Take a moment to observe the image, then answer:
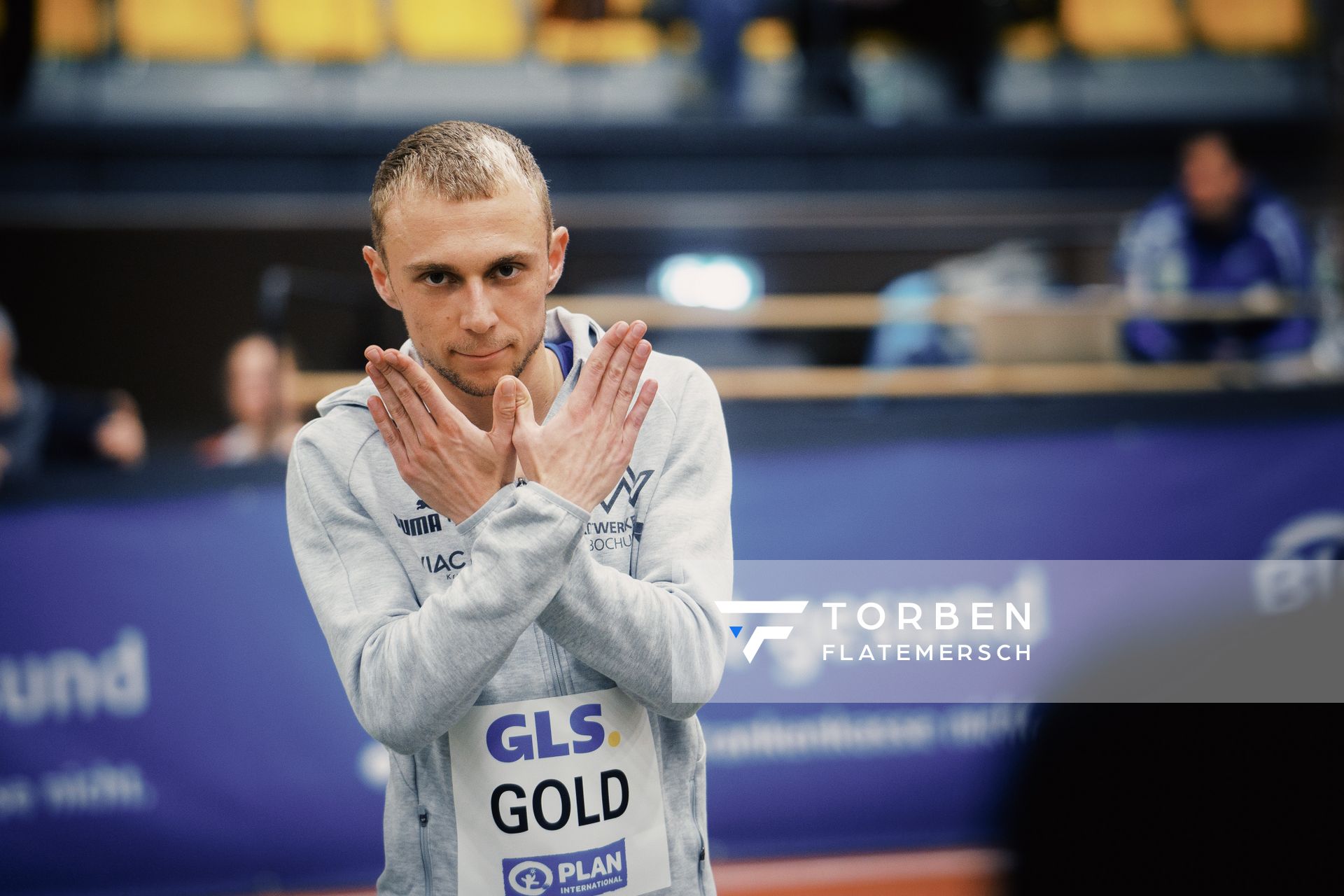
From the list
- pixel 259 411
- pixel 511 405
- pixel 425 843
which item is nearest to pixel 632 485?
pixel 511 405

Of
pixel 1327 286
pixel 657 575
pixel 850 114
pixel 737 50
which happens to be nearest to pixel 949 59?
pixel 850 114

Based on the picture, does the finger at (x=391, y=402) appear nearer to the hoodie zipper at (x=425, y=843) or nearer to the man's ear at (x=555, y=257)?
the man's ear at (x=555, y=257)

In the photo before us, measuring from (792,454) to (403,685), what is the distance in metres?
2.97

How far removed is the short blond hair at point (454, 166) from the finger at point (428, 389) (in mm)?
198

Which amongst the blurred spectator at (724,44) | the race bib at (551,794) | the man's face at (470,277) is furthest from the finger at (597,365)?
the blurred spectator at (724,44)

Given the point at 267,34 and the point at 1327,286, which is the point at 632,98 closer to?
the point at 267,34

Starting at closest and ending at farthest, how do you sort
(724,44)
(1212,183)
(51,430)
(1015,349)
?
1. (51,430)
2. (1212,183)
3. (1015,349)
4. (724,44)

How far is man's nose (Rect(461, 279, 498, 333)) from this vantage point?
1.49m

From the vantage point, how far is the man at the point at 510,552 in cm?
142

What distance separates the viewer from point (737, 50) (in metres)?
9.04

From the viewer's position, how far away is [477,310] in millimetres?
1488

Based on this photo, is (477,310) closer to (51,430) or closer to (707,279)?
(51,430)

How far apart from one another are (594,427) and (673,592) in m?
0.24

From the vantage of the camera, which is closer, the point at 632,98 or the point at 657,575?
the point at 657,575
